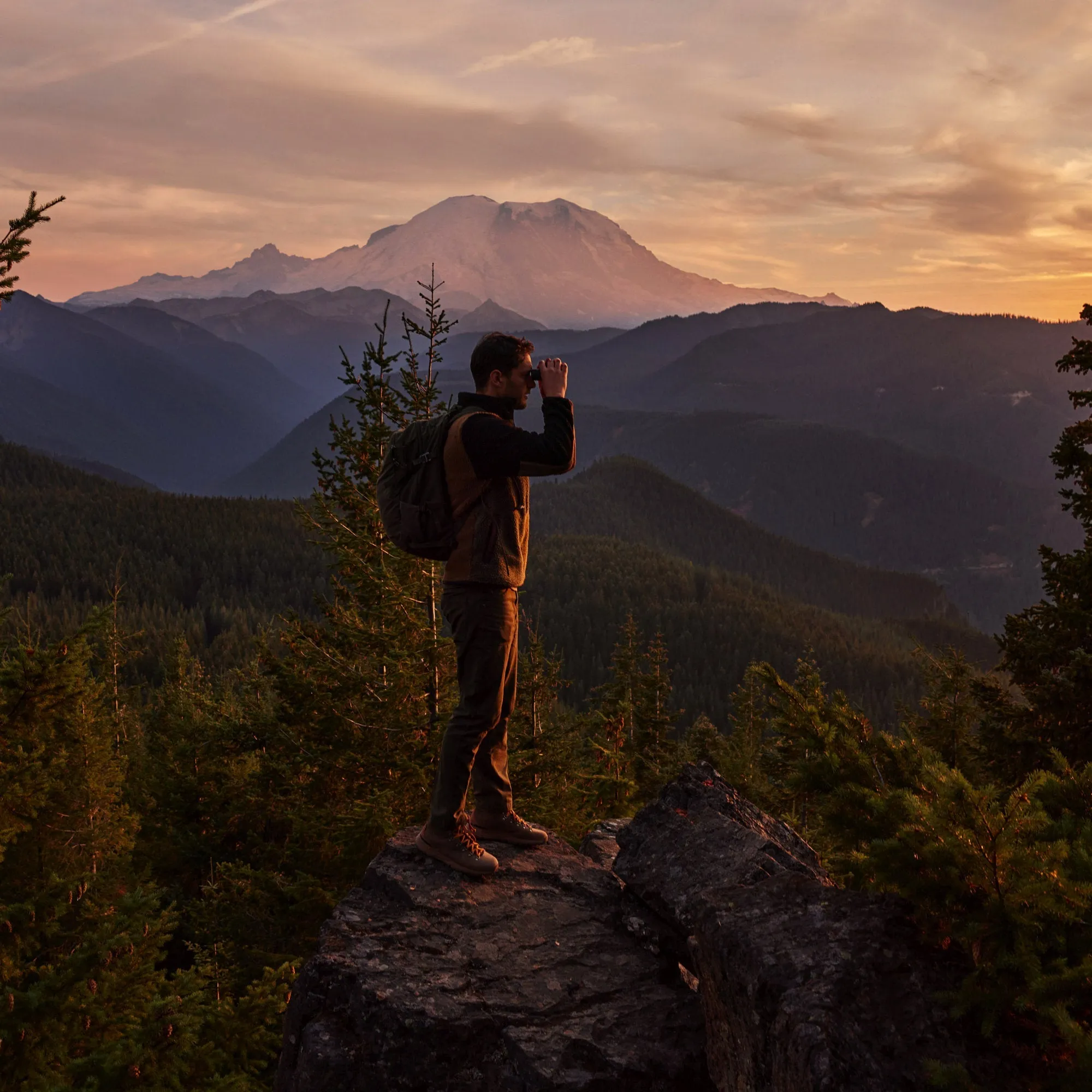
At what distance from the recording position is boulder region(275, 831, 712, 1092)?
17.2 feet

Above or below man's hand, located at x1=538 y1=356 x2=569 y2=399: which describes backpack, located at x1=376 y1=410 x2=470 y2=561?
below

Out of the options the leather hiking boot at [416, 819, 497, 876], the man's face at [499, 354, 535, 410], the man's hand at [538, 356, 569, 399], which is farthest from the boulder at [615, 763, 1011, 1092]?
the man's face at [499, 354, 535, 410]

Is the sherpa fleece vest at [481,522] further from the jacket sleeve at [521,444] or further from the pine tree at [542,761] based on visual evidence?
the pine tree at [542,761]

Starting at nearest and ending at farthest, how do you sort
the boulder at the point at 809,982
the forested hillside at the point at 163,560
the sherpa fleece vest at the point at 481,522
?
1. the boulder at the point at 809,982
2. the sherpa fleece vest at the point at 481,522
3. the forested hillside at the point at 163,560

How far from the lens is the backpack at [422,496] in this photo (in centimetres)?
645

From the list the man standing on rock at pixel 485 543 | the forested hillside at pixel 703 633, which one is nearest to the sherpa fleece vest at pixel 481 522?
the man standing on rock at pixel 485 543

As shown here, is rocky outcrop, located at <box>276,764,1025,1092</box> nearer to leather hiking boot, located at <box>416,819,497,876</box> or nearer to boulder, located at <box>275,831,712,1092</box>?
boulder, located at <box>275,831,712,1092</box>

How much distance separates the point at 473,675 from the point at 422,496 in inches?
54.8

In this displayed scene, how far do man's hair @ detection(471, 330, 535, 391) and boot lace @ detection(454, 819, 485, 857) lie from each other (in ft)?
11.4

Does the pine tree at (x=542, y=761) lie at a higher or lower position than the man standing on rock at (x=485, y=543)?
lower

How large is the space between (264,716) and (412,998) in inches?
390

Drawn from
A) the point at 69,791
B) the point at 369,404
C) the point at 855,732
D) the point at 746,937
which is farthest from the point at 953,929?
the point at 69,791

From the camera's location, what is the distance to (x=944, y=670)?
20.2 metres

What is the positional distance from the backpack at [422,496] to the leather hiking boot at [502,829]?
7.80ft
